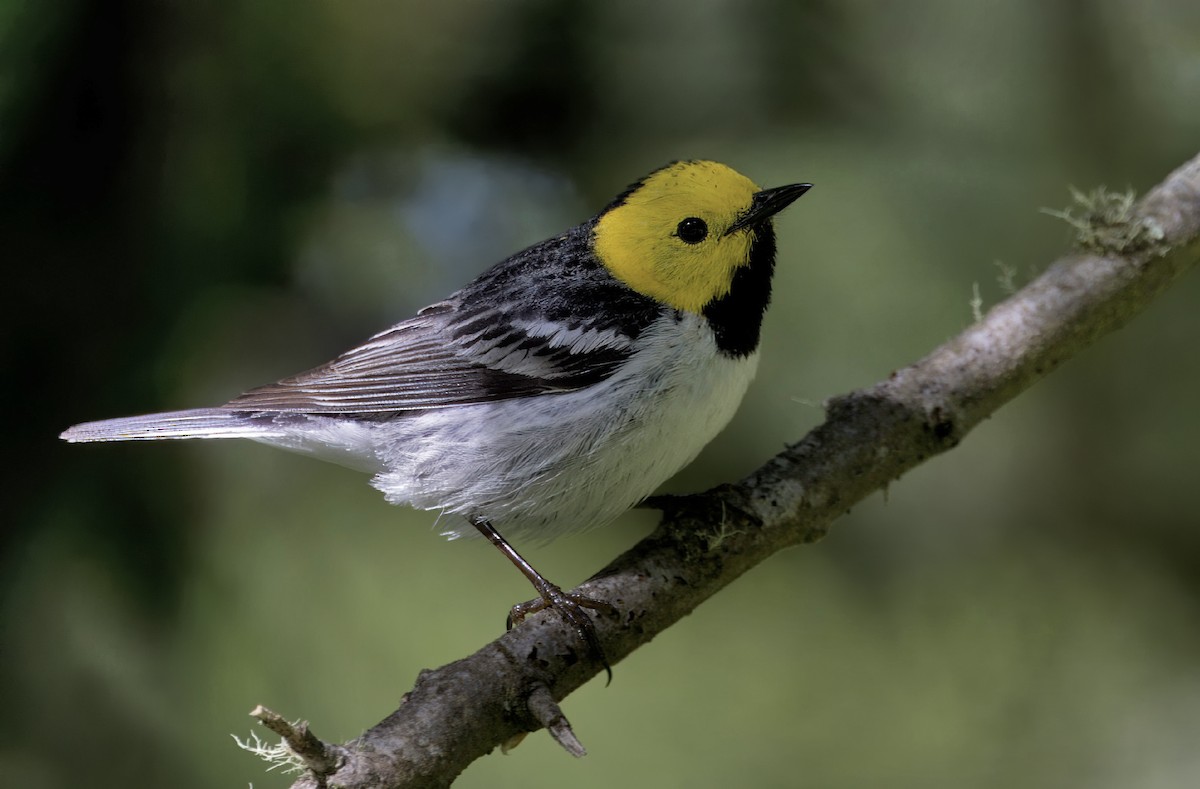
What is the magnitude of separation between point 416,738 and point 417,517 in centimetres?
171

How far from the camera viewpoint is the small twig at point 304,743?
1.30m

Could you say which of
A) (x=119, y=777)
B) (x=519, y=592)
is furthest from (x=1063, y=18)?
(x=119, y=777)

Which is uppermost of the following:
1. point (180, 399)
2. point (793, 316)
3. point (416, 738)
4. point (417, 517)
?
point (180, 399)

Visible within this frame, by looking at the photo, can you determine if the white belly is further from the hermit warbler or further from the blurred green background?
the blurred green background

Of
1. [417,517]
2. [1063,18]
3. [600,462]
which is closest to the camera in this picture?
[600,462]

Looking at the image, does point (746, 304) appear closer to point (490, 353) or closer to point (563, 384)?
point (563, 384)

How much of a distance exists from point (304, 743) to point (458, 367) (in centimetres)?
109

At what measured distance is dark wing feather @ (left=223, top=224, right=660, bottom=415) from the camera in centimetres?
221

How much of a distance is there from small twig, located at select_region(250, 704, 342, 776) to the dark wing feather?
965 millimetres

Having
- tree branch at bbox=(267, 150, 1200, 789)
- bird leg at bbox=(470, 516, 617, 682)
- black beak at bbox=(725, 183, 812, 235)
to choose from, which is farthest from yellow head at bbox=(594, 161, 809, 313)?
bird leg at bbox=(470, 516, 617, 682)

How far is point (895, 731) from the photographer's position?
328cm

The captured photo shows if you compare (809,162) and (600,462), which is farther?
(809,162)

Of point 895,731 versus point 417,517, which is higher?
point 417,517

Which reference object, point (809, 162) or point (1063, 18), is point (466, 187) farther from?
point (1063, 18)
